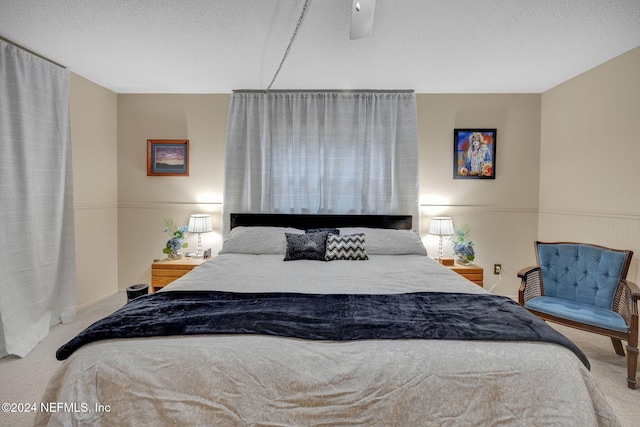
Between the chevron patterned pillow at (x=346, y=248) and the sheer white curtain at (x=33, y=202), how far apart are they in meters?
2.62

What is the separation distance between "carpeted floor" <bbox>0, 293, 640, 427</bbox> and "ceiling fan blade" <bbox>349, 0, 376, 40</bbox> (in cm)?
280

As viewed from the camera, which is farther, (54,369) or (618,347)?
(618,347)

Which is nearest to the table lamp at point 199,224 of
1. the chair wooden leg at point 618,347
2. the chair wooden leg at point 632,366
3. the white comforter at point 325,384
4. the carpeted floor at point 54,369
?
the carpeted floor at point 54,369

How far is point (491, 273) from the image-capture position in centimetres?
370

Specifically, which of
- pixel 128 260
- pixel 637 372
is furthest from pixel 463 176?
pixel 128 260

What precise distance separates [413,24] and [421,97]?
4.93 ft

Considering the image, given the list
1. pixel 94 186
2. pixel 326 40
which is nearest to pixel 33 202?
pixel 94 186

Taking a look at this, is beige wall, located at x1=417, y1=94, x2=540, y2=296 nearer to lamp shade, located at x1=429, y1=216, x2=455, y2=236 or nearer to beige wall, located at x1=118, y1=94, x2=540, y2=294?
beige wall, located at x1=118, y1=94, x2=540, y2=294

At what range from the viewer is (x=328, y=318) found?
142 cm

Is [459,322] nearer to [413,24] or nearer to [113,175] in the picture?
[413,24]

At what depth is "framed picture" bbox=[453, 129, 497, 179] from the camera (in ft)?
11.9

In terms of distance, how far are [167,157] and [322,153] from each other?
76.6 inches

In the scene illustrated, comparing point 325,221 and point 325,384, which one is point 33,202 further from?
point 325,384

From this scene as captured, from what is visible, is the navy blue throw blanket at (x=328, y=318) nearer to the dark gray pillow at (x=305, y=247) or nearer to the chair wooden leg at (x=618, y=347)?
the dark gray pillow at (x=305, y=247)
